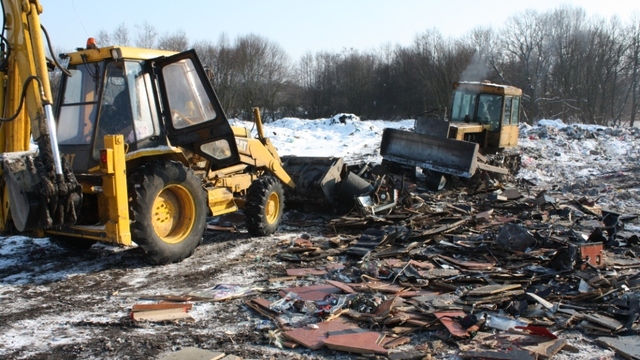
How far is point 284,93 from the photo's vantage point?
149 ft

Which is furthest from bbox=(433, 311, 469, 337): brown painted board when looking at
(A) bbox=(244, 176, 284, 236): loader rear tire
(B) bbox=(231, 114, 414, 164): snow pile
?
(B) bbox=(231, 114, 414, 164): snow pile

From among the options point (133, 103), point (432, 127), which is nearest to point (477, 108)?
point (432, 127)

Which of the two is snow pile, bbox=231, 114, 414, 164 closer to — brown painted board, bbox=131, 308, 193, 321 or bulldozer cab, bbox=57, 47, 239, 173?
bulldozer cab, bbox=57, 47, 239, 173

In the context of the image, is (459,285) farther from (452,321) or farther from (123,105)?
(123,105)

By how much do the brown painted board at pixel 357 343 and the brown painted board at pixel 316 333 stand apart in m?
0.08

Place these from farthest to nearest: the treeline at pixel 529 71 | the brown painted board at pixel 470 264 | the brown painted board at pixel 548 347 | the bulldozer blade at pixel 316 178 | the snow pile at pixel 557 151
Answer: the treeline at pixel 529 71
the snow pile at pixel 557 151
the bulldozer blade at pixel 316 178
the brown painted board at pixel 470 264
the brown painted board at pixel 548 347

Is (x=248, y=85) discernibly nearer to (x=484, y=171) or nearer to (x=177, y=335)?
(x=484, y=171)

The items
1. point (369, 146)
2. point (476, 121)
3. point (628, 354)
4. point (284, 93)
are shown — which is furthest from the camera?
point (284, 93)

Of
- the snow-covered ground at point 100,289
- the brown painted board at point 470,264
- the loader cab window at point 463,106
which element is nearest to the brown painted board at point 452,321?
the snow-covered ground at point 100,289

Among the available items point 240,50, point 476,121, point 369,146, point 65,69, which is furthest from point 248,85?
point 65,69

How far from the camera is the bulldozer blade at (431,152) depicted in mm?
11547

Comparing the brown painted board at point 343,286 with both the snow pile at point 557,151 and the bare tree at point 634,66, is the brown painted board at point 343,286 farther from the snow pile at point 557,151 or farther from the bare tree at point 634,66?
the bare tree at point 634,66

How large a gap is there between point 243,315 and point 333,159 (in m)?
5.34

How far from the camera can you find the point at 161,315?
4.60 metres
